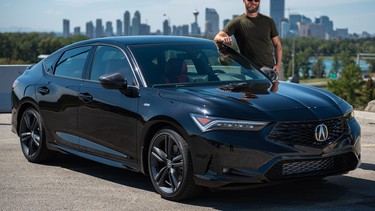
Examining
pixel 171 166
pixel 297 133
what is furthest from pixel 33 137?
pixel 297 133

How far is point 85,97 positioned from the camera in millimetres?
7043

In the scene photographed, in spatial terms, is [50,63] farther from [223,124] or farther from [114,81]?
[223,124]

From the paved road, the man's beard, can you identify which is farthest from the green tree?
the paved road

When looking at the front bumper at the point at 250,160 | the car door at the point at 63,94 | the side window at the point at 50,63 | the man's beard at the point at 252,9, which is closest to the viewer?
the front bumper at the point at 250,160

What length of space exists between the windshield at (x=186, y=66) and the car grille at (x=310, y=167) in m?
1.40

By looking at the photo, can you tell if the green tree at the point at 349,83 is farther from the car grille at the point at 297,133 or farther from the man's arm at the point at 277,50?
the car grille at the point at 297,133

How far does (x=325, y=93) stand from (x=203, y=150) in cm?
160

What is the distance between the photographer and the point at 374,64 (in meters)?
196

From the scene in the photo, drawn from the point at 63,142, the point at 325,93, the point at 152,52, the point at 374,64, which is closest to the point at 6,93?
the point at 63,142

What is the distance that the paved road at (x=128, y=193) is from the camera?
233 inches

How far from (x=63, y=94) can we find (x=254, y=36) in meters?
2.27

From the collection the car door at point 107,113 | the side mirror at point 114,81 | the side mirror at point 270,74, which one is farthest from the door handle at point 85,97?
the side mirror at point 270,74

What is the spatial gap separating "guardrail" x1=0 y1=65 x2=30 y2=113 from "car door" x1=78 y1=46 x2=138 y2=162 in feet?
26.8

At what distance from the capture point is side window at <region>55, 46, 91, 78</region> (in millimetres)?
7454
